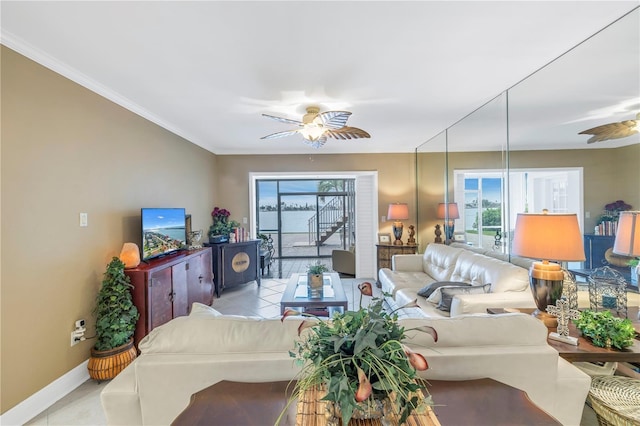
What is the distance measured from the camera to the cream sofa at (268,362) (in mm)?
1089

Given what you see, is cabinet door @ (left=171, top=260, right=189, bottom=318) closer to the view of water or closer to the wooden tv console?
the wooden tv console

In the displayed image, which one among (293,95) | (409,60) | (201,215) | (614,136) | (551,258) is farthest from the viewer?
(201,215)

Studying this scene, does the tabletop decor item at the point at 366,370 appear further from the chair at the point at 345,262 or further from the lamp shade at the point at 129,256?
the chair at the point at 345,262

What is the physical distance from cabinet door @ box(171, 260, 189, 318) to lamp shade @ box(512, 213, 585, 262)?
3.22m

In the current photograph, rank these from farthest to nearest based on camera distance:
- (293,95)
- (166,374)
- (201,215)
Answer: (201,215), (293,95), (166,374)

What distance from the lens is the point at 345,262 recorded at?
18.7ft

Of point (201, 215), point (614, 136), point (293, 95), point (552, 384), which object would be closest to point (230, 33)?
point (293, 95)

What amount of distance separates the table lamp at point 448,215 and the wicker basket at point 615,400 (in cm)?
296

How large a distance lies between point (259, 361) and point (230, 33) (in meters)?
1.94

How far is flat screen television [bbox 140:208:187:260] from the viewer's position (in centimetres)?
288

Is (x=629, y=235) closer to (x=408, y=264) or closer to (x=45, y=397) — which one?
(x=408, y=264)

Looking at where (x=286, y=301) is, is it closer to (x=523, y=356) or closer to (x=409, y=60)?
(x=523, y=356)

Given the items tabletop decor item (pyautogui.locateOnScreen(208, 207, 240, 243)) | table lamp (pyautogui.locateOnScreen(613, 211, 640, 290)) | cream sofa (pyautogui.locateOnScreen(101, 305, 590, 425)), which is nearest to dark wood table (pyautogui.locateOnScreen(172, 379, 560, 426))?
cream sofa (pyautogui.locateOnScreen(101, 305, 590, 425))

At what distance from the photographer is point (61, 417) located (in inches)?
73.0
